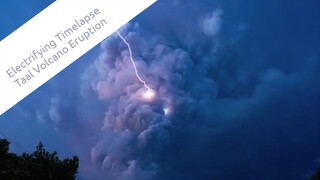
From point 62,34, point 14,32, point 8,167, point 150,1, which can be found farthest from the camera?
point 8,167

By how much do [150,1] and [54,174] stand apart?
2093 centimetres

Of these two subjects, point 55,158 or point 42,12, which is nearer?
point 42,12

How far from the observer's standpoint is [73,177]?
1309 inches

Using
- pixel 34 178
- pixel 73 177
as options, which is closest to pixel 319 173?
pixel 73 177

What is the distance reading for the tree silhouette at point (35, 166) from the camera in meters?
29.5

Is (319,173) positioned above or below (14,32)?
below

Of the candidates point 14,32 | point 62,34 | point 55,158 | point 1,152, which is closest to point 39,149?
point 55,158

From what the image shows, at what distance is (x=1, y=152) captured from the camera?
30.2m

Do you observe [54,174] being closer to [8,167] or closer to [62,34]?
Answer: [8,167]

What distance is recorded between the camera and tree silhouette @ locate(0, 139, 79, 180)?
29516 mm

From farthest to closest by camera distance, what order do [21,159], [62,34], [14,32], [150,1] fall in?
[21,159] < [14,32] < [150,1] < [62,34]

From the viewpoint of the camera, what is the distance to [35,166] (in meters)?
30.7

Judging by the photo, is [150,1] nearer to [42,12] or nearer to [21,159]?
[42,12]

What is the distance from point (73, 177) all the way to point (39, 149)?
4154 mm
